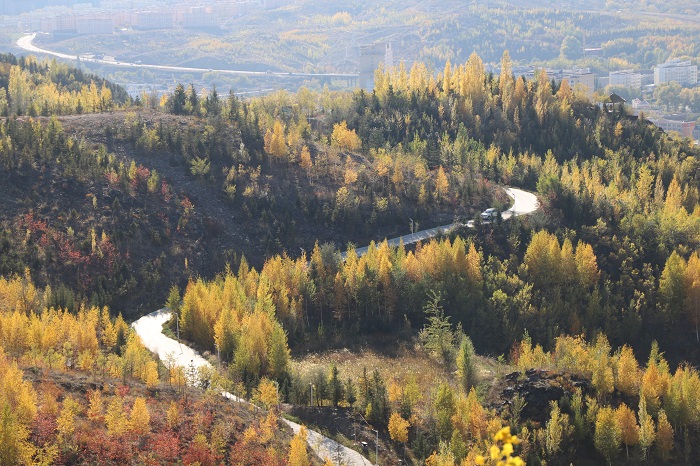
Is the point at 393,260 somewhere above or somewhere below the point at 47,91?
below

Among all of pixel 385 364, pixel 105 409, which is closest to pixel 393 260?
pixel 385 364

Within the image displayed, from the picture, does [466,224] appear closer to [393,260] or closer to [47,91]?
[393,260]

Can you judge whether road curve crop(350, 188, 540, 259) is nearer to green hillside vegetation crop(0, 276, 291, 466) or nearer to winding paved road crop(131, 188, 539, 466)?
winding paved road crop(131, 188, 539, 466)

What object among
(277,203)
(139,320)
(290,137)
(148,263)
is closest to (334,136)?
(290,137)

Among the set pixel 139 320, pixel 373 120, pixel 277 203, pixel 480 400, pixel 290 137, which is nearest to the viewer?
pixel 480 400

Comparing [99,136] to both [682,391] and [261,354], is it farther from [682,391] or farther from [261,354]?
[682,391]

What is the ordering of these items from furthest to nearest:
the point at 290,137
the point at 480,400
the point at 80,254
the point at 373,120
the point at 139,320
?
the point at 373,120 < the point at 290,137 < the point at 80,254 < the point at 139,320 < the point at 480,400

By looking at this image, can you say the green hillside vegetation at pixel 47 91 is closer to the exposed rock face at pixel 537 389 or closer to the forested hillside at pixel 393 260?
the forested hillside at pixel 393 260
